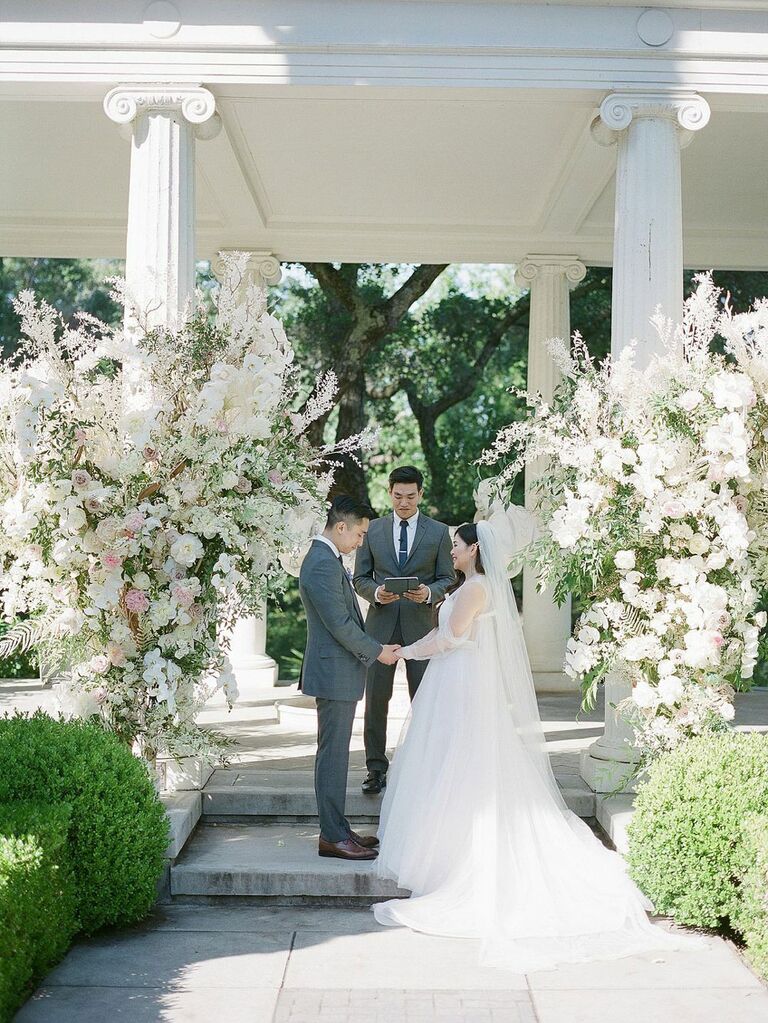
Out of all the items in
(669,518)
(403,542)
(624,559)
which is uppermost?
(669,518)

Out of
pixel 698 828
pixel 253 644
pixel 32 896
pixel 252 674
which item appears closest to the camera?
pixel 32 896

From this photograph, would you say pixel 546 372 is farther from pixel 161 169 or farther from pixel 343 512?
pixel 343 512

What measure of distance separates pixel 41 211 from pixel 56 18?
208 inches

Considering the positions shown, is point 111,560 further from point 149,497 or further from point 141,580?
point 149,497

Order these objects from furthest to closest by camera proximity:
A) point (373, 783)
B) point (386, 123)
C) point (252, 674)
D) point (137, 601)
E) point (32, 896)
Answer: point (252, 674), point (386, 123), point (373, 783), point (137, 601), point (32, 896)

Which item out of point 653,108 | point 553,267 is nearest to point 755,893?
point 653,108

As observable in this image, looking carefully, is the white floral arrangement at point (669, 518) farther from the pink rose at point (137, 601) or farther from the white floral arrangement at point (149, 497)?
the pink rose at point (137, 601)

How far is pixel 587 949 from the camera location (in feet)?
18.7

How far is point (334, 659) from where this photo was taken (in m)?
6.79

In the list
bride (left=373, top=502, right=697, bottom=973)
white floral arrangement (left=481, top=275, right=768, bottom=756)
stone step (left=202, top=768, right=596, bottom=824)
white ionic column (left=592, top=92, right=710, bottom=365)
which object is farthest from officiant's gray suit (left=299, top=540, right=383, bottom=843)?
white ionic column (left=592, top=92, right=710, bottom=365)

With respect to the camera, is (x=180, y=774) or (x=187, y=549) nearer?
(x=187, y=549)

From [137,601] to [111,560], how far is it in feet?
0.96

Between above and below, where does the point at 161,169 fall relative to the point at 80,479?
above

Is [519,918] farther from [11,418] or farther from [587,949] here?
[11,418]
